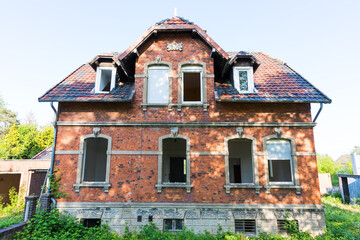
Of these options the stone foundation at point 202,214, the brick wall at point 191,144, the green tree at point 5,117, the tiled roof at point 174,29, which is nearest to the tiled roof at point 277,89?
the brick wall at point 191,144

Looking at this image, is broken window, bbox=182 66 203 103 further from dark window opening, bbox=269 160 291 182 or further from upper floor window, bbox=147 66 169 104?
dark window opening, bbox=269 160 291 182

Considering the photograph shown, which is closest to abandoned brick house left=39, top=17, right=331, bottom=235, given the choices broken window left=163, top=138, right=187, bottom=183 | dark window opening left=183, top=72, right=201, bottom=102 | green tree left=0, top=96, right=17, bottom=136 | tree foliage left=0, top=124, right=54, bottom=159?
dark window opening left=183, top=72, right=201, bottom=102

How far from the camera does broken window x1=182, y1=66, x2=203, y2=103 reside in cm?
985

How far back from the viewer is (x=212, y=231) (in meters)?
8.20

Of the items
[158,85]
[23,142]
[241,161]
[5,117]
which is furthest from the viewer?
[5,117]

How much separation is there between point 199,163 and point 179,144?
437cm

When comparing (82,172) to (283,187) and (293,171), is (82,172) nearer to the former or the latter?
(283,187)

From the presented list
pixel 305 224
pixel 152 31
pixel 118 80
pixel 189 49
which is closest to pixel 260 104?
pixel 189 49

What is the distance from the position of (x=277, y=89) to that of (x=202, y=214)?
6393 mm

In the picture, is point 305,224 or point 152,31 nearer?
point 305,224

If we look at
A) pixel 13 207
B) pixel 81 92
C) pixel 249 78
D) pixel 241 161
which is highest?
pixel 249 78

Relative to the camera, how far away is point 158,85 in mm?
9766

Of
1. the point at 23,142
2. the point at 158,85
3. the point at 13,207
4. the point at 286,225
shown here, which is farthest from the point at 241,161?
the point at 23,142

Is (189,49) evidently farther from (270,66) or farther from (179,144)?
(179,144)
